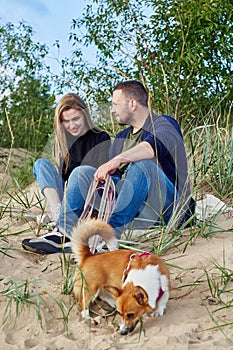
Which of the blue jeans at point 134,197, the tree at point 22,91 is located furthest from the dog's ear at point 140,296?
the tree at point 22,91

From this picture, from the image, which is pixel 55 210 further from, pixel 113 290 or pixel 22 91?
pixel 22 91

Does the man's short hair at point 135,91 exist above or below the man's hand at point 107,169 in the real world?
above

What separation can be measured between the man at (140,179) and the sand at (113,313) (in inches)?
10.1

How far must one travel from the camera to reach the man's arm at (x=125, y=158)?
10.7 ft

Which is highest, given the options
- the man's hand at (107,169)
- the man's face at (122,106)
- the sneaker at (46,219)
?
the man's face at (122,106)

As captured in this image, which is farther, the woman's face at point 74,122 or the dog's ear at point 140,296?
the woman's face at point 74,122

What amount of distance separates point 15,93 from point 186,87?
357 cm

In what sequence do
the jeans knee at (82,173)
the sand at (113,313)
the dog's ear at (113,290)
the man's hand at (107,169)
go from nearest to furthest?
the sand at (113,313) < the dog's ear at (113,290) < the man's hand at (107,169) < the jeans knee at (82,173)

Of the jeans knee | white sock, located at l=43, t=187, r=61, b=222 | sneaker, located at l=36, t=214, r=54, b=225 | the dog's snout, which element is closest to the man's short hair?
the jeans knee

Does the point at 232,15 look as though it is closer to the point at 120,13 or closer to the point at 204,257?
the point at 120,13

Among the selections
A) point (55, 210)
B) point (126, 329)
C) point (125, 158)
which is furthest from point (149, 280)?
point (55, 210)

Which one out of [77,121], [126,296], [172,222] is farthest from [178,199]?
[126,296]

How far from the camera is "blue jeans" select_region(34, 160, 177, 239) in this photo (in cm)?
332

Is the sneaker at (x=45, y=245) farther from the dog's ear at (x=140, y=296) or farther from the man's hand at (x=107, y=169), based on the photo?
the dog's ear at (x=140, y=296)
